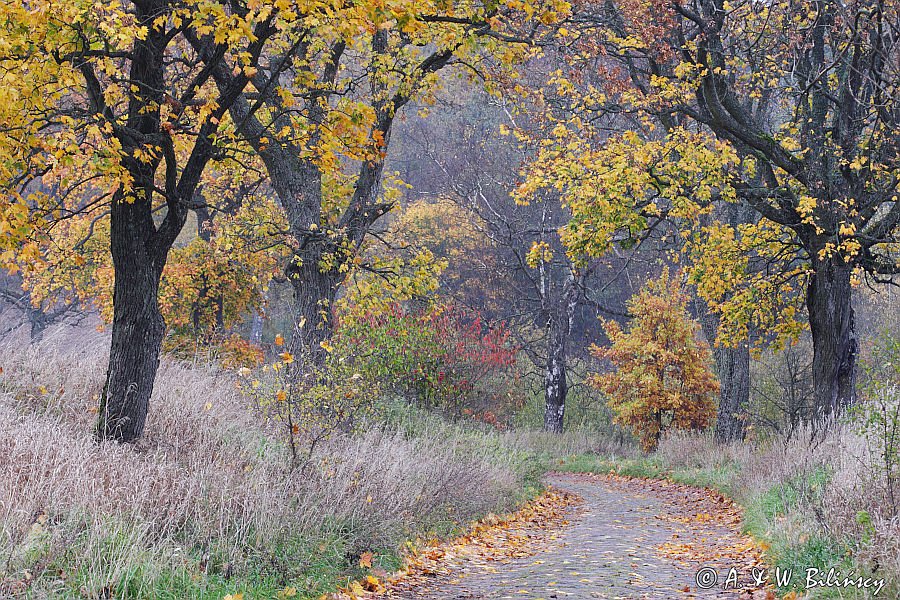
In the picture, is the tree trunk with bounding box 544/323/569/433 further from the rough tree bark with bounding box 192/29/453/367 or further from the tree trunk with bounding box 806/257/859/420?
the rough tree bark with bounding box 192/29/453/367

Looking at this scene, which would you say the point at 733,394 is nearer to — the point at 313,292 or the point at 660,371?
the point at 660,371

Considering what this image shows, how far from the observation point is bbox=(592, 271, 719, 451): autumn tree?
2409cm

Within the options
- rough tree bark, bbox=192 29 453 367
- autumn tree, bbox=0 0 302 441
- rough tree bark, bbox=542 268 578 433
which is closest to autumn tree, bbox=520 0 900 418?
rough tree bark, bbox=192 29 453 367

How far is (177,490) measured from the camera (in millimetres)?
6547

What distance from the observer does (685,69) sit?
13195 millimetres

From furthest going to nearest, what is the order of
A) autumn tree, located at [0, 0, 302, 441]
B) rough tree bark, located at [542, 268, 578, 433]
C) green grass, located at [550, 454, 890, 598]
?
rough tree bark, located at [542, 268, 578, 433]
autumn tree, located at [0, 0, 302, 441]
green grass, located at [550, 454, 890, 598]

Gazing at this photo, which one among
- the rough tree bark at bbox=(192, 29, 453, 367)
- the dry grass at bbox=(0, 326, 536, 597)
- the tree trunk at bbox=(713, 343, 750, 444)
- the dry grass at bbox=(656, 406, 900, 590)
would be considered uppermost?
the rough tree bark at bbox=(192, 29, 453, 367)

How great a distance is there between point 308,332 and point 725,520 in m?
6.72

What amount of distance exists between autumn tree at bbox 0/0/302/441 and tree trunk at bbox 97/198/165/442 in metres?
0.01

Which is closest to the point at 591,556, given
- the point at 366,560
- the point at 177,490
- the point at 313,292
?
the point at 366,560

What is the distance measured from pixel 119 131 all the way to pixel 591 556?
20.3 ft

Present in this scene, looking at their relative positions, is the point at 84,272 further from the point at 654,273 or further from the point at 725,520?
the point at 654,273

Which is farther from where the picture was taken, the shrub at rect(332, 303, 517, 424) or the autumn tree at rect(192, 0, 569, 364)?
the shrub at rect(332, 303, 517, 424)

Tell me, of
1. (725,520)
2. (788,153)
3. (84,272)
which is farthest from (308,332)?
(84,272)
